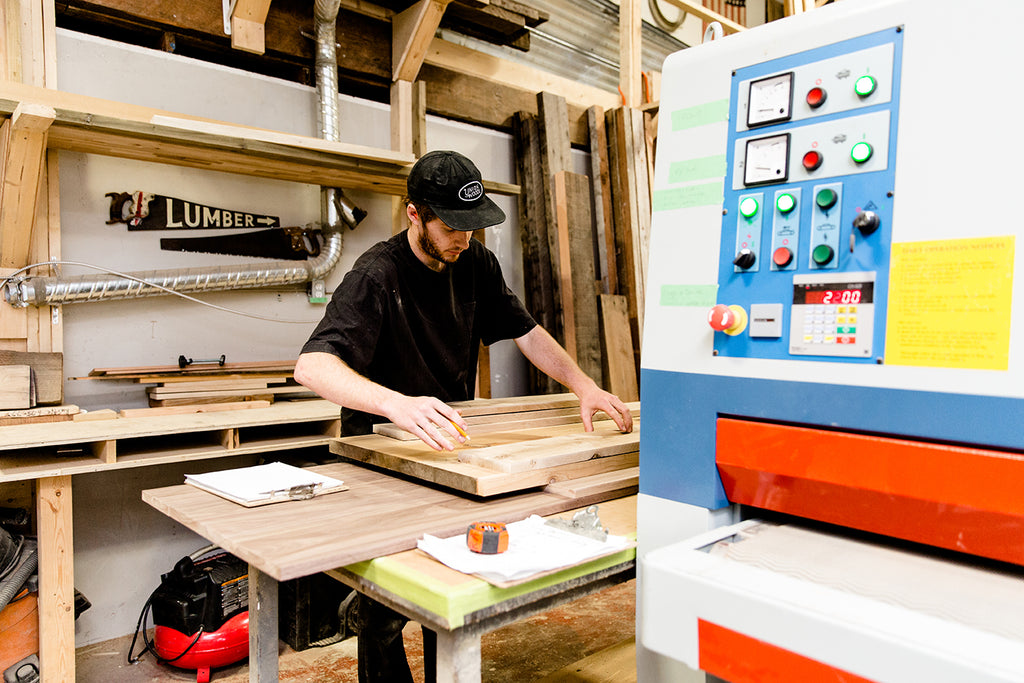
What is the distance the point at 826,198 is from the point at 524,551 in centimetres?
65

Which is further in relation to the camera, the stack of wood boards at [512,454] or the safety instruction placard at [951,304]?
the stack of wood boards at [512,454]

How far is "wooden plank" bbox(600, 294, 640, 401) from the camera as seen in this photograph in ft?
11.8

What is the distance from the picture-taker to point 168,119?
2299 millimetres

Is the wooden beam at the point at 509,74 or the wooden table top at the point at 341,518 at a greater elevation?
the wooden beam at the point at 509,74

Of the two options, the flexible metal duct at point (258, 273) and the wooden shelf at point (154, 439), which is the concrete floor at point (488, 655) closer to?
the wooden shelf at point (154, 439)

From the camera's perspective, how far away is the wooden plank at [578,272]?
3568mm

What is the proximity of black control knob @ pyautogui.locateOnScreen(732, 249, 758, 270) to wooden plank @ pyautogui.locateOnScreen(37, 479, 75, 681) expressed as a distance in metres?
2.14

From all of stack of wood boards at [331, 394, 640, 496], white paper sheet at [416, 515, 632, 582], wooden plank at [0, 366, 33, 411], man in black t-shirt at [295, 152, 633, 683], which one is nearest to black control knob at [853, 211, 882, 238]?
white paper sheet at [416, 515, 632, 582]

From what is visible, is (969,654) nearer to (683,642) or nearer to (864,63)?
(683,642)

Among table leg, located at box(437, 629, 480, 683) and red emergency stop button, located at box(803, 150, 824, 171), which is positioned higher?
red emergency stop button, located at box(803, 150, 824, 171)

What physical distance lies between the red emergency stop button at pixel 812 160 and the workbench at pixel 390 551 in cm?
64

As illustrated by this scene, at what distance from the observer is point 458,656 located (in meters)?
0.91

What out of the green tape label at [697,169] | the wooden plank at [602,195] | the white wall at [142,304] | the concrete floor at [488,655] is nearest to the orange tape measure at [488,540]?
the green tape label at [697,169]

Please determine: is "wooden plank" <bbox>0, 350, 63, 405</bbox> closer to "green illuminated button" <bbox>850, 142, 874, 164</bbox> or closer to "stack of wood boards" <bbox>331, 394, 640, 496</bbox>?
"stack of wood boards" <bbox>331, 394, 640, 496</bbox>
